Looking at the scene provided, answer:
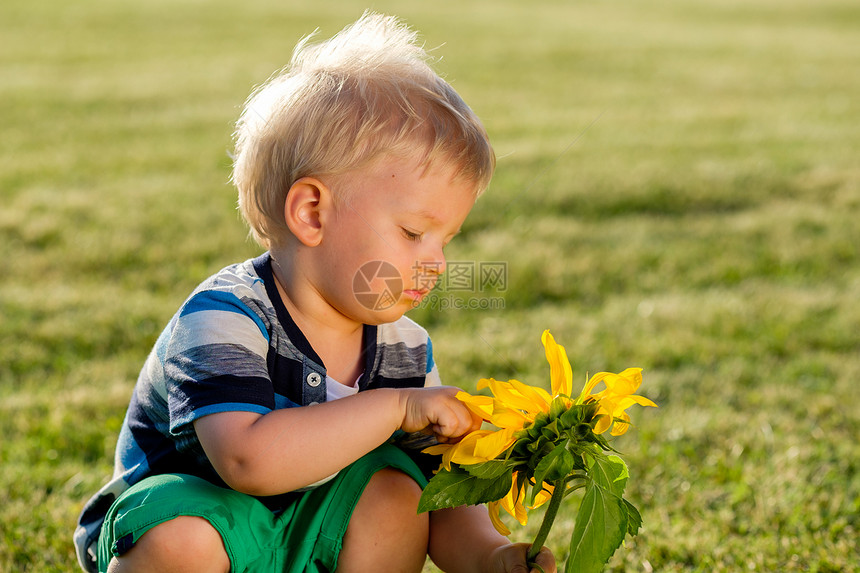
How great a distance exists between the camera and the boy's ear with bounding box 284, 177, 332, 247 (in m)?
2.03

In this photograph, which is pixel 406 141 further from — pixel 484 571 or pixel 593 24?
pixel 593 24

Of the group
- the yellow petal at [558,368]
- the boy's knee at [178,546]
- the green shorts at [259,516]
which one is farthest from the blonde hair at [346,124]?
the boy's knee at [178,546]

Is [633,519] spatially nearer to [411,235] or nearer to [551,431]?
[551,431]

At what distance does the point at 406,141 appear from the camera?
1996mm

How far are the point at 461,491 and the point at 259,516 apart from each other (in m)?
0.48

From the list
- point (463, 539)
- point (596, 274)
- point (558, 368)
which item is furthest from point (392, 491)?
point (596, 274)

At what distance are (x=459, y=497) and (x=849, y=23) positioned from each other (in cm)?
2096

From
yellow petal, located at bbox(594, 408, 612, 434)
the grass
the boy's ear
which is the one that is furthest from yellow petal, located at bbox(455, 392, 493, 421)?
the grass

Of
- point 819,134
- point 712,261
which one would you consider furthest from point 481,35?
point 712,261

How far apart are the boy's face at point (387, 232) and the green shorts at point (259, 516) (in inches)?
15.9

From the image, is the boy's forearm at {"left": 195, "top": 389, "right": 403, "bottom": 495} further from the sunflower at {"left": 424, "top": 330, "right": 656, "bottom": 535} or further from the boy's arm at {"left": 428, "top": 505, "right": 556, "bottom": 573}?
the boy's arm at {"left": 428, "top": 505, "right": 556, "bottom": 573}

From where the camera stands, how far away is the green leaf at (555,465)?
1.68 meters

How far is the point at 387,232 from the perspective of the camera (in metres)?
1.99

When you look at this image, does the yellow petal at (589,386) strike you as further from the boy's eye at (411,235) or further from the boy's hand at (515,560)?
the boy's eye at (411,235)
